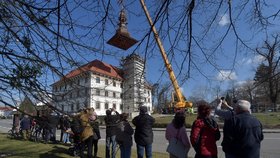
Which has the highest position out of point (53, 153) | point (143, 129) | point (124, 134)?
point (143, 129)

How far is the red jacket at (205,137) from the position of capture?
553 centimetres


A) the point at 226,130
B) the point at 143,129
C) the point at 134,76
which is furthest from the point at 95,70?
the point at 143,129

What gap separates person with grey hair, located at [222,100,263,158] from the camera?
4996mm

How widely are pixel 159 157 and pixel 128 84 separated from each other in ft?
17.2

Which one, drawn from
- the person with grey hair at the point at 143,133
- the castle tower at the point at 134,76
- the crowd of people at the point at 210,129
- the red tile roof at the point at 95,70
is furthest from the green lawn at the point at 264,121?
the castle tower at the point at 134,76

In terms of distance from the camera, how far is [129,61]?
4.79 meters

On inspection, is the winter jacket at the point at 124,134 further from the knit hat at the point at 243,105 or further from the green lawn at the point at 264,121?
the green lawn at the point at 264,121

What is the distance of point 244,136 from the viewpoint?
5004 mm

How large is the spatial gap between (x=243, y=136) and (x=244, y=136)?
0.01 meters

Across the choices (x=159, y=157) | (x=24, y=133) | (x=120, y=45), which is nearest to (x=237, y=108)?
(x=120, y=45)

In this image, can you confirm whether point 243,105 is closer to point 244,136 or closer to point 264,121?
point 244,136

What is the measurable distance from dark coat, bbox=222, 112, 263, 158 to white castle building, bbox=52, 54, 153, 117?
1.39m

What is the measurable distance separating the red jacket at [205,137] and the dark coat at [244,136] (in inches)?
17.9

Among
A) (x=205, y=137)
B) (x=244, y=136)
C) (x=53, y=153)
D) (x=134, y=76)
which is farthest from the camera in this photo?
(x=53, y=153)
